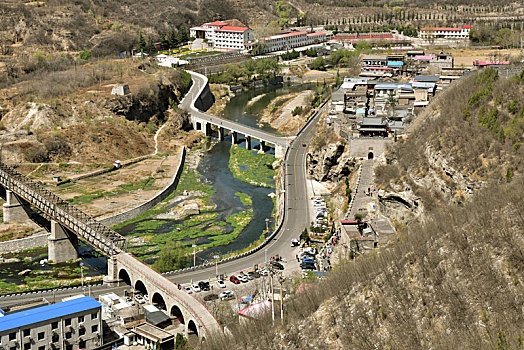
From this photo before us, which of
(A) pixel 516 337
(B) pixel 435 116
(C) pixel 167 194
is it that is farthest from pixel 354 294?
(C) pixel 167 194

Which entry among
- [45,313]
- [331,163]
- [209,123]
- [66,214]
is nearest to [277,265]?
[45,313]

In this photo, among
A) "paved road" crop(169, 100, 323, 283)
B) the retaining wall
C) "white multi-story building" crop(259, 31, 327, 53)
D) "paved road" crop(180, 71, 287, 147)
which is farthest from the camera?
"white multi-story building" crop(259, 31, 327, 53)

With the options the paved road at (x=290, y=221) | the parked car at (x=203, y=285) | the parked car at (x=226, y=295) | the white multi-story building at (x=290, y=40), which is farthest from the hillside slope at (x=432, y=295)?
the white multi-story building at (x=290, y=40)

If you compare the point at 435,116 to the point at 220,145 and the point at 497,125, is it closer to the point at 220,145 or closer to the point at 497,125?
the point at 497,125

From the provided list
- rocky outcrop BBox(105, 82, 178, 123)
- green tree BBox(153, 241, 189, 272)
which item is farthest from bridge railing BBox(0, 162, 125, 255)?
rocky outcrop BBox(105, 82, 178, 123)

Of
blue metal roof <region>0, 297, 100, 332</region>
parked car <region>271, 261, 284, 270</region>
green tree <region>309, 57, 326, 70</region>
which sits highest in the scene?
green tree <region>309, 57, 326, 70</region>

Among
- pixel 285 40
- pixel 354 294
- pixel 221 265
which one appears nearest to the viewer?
pixel 354 294

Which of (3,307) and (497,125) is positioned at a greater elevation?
(497,125)

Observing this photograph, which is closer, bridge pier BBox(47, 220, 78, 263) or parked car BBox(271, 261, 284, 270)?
parked car BBox(271, 261, 284, 270)

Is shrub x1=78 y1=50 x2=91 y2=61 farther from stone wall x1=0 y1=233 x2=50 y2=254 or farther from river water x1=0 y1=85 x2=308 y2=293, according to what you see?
stone wall x1=0 y1=233 x2=50 y2=254
